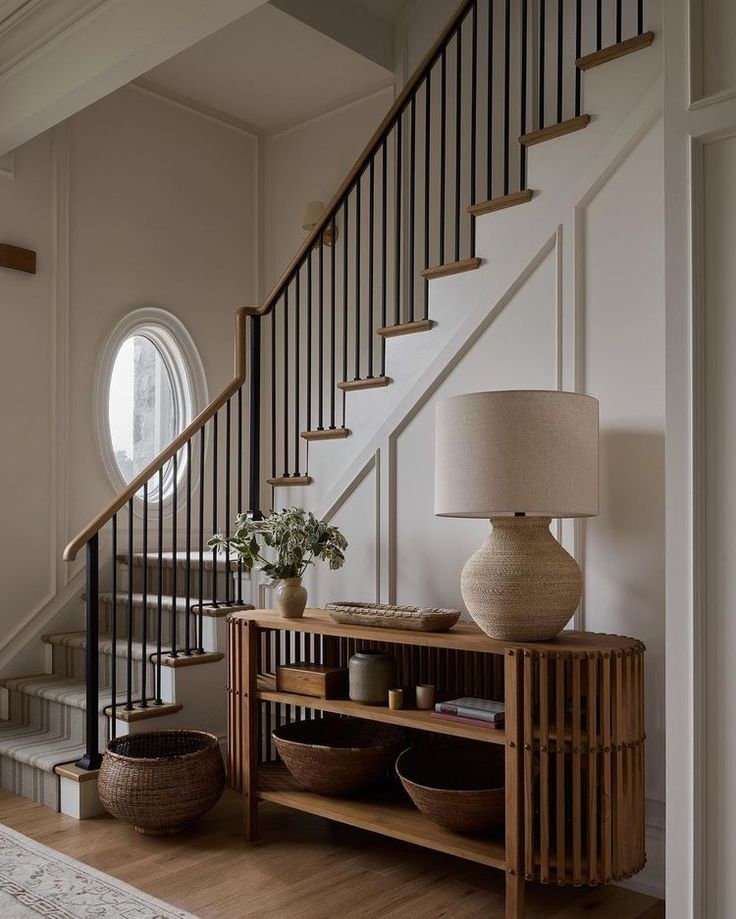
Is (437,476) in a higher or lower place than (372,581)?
higher

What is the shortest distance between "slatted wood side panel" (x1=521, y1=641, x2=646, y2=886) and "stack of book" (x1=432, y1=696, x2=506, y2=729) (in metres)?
0.15

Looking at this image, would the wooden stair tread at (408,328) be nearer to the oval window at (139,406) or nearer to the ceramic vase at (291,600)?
the ceramic vase at (291,600)

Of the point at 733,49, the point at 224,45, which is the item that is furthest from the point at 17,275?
the point at 733,49

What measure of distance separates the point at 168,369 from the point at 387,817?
3392 millimetres

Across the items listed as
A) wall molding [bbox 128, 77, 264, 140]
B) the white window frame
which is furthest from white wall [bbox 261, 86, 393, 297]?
the white window frame

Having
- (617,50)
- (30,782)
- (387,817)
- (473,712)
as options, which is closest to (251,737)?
(387,817)

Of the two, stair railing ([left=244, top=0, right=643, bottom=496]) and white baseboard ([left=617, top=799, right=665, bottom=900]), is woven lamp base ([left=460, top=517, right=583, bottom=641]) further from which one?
stair railing ([left=244, top=0, right=643, bottom=496])

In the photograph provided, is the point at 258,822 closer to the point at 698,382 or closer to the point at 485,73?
the point at 698,382

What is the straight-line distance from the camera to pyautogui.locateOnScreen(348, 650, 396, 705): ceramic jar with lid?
10.1ft

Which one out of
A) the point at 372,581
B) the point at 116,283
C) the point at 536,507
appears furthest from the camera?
the point at 116,283

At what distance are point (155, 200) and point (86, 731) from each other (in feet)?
10.3

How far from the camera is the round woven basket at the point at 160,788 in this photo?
323 cm

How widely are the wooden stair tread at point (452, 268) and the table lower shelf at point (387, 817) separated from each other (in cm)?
189

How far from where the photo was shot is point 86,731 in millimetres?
3754
